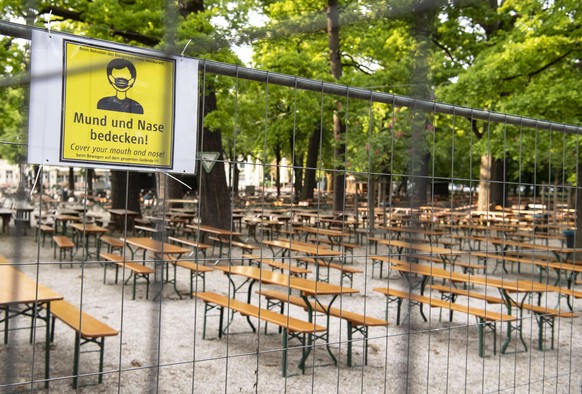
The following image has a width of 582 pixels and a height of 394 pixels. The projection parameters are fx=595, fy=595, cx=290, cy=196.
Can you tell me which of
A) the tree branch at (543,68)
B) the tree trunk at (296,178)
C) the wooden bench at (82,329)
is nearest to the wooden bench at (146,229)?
the tree trunk at (296,178)

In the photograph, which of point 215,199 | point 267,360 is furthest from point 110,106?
point 215,199

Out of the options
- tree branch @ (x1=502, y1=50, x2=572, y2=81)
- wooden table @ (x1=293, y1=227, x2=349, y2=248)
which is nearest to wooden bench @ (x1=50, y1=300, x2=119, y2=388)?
wooden table @ (x1=293, y1=227, x2=349, y2=248)

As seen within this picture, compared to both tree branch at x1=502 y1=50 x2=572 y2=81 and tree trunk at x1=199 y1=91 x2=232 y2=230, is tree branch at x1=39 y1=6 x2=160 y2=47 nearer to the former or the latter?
tree trunk at x1=199 y1=91 x2=232 y2=230

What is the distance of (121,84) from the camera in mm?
2160

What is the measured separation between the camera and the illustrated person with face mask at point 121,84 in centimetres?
213

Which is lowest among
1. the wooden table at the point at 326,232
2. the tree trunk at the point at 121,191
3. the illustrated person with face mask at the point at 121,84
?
the wooden table at the point at 326,232

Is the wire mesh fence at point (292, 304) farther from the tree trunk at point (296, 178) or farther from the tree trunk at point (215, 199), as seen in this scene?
the tree trunk at point (215, 199)

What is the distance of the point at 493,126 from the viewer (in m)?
14.6

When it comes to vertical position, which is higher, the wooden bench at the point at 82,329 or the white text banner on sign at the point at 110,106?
the white text banner on sign at the point at 110,106

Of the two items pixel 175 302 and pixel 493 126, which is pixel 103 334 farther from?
pixel 493 126

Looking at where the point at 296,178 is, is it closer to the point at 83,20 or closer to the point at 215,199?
the point at 215,199

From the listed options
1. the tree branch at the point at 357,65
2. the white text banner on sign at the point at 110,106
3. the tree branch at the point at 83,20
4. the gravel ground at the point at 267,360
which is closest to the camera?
the white text banner on sign at the point at 110,106

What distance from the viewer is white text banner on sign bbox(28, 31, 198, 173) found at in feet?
6.58

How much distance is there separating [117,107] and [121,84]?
86 mm
